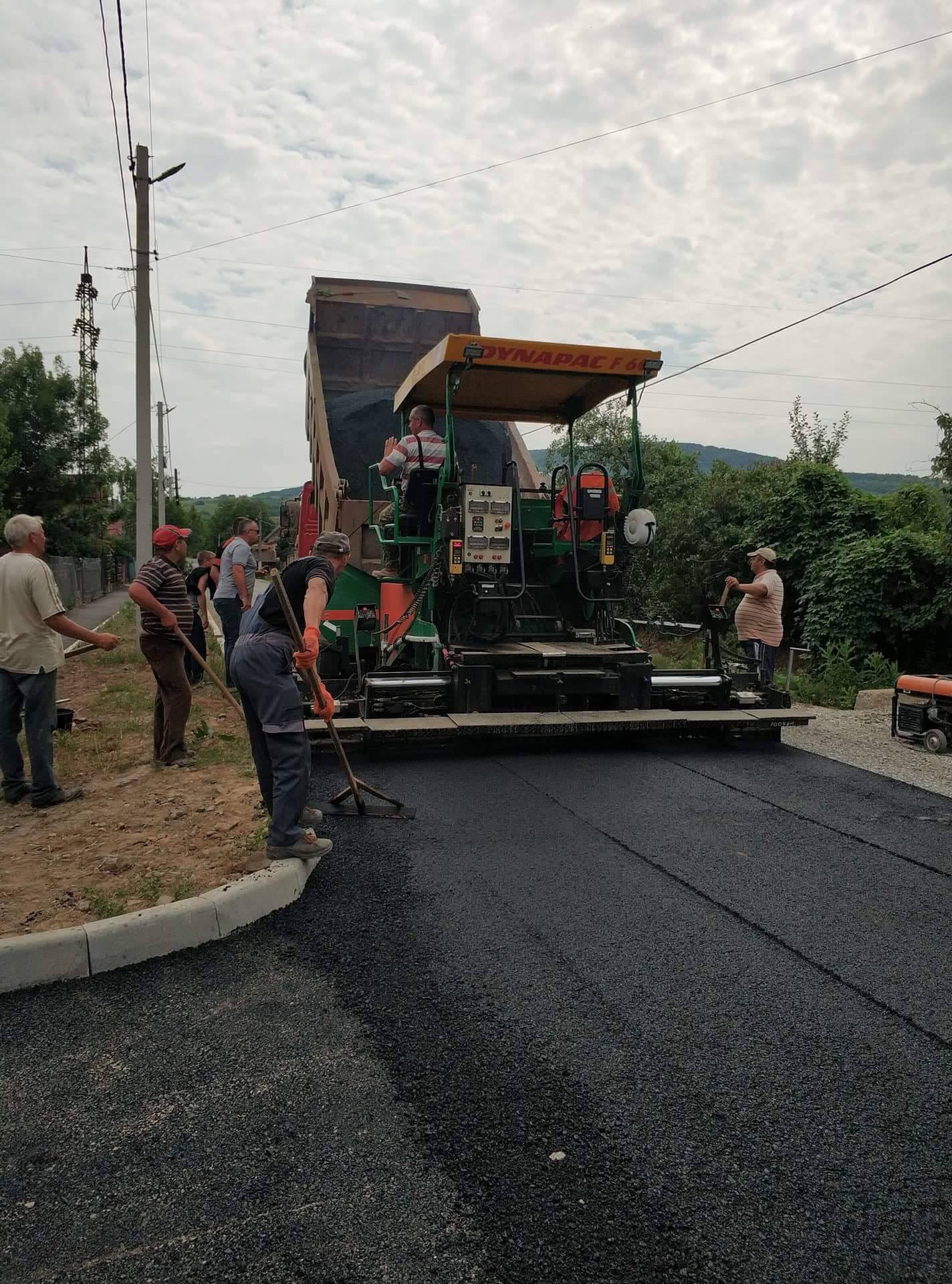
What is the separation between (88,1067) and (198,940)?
2.71 ft

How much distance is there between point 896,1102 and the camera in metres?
2.58

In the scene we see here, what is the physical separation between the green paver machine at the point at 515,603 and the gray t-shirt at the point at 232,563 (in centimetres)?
91

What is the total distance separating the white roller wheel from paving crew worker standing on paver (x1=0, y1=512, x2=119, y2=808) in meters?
4.05

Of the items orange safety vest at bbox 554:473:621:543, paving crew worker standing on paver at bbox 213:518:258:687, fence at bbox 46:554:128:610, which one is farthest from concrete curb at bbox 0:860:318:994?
fence at bbox 46:554:128:610

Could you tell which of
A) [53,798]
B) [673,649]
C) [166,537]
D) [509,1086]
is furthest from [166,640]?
[673,649]

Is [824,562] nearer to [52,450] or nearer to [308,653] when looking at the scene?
[308,653]

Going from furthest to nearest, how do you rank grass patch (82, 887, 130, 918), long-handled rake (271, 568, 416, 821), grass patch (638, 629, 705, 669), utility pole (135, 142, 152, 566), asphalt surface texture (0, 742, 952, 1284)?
grass patch (638, 629, 705, 669), utility pole (135, 142, 152, 566), long-handled rake (271, 568, 416, 821), grass patch (82, 887, 130, 918), asphalt surface texture (0, 742, 952, 1284)

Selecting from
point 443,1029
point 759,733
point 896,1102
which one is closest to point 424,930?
point 443,1029

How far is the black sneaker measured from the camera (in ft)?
17.1

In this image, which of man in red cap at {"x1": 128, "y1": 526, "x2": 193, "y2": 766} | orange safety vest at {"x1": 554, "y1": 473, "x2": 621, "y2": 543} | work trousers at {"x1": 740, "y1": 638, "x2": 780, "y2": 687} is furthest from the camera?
work trousers at {"x1": 740, "y1": 638, "x2": 780, "y2": 687}

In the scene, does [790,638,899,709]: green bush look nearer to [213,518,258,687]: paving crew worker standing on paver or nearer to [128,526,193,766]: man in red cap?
[213,518,258,687]: paving crew worker standing on paver

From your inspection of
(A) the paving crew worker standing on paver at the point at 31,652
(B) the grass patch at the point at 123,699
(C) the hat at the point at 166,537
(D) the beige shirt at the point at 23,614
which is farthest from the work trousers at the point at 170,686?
(B) the grass patch at the point at 123,699

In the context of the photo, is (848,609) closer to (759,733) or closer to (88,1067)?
(759,733)

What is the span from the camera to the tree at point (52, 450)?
84.1 ft
